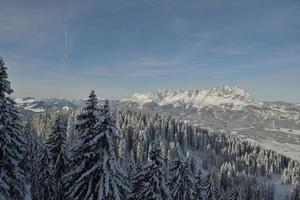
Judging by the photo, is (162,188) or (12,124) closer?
(12,124)

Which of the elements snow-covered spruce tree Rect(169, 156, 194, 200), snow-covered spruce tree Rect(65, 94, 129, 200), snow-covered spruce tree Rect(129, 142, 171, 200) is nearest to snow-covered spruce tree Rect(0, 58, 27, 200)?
snow-covered spruce tree Rect(65, 94, 129, 200)

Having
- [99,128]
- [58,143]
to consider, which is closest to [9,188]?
[99,128]

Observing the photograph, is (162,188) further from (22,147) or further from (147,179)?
(22,147)

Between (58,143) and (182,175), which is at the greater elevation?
(58,143)

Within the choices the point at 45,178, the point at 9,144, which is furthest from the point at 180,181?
the point at 9,144

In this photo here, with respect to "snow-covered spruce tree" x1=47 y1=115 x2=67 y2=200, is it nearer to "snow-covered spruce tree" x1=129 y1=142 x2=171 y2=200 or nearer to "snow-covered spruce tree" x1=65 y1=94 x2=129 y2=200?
"snow-covered spruce tree" x1=129 y1=142 x2=171 y2=200

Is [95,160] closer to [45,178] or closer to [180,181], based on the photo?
[180,181]

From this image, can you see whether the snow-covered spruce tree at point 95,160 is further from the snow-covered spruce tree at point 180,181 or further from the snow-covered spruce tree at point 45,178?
the snow-covered spruce tree at point 45,178

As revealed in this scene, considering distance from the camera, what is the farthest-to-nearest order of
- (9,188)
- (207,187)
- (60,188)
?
(207,187), (60,188), (9,188)
